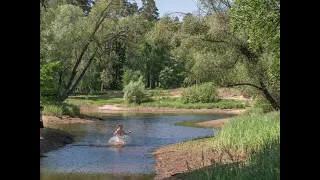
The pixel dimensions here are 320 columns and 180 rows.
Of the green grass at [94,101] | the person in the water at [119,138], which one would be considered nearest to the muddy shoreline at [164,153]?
the person in the water at [119,138]

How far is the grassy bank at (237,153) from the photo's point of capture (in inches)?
242

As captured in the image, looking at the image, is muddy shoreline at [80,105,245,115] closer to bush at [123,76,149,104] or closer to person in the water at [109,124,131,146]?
bush at [123,76,149,104]

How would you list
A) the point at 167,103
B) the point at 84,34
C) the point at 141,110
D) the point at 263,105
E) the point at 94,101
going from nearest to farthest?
the point at 263,105, the point at 84,34, the point at 141,110, the point at 167,103, the point at 94,101

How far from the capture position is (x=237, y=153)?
9.71 metres

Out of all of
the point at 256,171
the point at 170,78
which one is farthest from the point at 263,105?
the point at 170,78

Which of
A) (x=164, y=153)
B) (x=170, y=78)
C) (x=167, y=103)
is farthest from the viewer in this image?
(x=170, y=78)

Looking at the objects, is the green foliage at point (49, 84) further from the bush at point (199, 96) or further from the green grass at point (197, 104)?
the bush at point (199, 96)

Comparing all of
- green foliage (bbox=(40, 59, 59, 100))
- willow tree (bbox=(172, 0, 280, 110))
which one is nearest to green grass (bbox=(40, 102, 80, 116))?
green foliage (bbox=(40, 59, 59, 100))

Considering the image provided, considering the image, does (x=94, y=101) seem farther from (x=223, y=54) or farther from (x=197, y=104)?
(x=223, y=54)

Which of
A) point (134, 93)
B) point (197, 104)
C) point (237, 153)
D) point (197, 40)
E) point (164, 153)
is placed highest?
point (197, 40)

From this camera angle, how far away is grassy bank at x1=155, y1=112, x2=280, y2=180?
20.1 ft

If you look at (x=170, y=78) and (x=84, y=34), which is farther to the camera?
(x=170, y=78)
